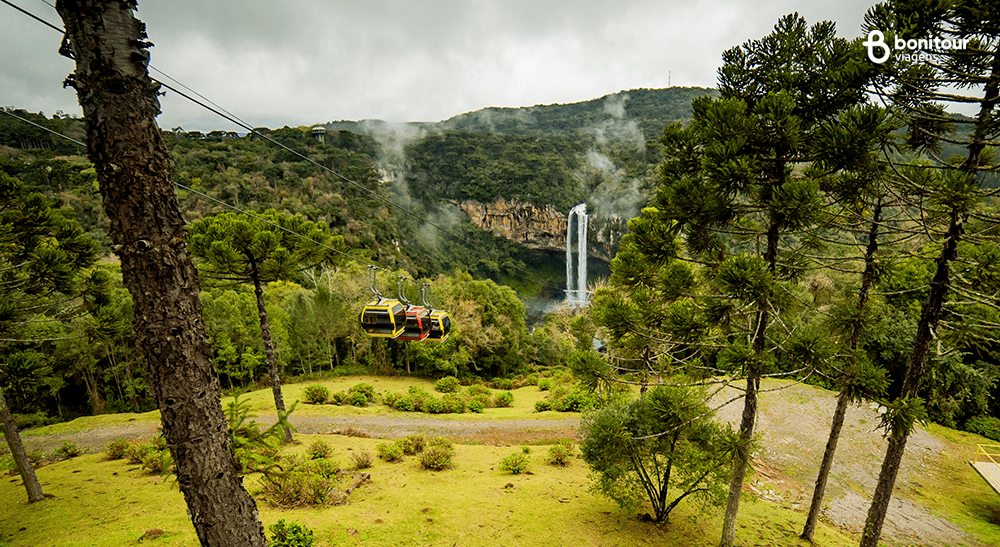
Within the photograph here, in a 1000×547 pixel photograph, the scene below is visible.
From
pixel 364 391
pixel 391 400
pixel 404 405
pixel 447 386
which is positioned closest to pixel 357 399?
pixel 364 391

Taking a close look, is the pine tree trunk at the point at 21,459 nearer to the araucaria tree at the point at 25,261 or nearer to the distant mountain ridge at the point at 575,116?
the araucaria tree at the point at 25,261

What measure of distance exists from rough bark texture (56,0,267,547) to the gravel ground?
36.0ft

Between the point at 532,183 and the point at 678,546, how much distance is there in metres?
74.8

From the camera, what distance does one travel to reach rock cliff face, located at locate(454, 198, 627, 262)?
240 ft

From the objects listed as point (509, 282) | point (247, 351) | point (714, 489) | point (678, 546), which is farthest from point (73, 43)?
point (509, 282)

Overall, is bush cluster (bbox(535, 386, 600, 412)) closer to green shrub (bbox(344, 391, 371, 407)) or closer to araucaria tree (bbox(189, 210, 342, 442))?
green shrub (bbox(344, 391, 371, 407))

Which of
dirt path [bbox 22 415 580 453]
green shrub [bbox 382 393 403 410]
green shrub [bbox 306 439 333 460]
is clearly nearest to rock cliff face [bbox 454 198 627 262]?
green shrub [bbox 382 393 403 410]

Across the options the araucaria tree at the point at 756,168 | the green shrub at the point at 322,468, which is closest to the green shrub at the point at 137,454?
the green shrub at the point at 322,468

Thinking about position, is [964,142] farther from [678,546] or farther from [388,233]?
[388,233]

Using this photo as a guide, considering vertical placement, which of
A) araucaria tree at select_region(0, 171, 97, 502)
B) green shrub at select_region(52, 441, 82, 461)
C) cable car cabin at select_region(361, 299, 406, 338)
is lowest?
green shrub at select_region(52, 441, 82, 461)

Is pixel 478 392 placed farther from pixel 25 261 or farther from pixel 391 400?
pixel 25 261

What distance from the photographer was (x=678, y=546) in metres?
6.84

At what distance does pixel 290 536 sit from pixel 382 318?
496 centimetres

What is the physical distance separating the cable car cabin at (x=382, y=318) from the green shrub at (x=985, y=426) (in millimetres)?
21755
